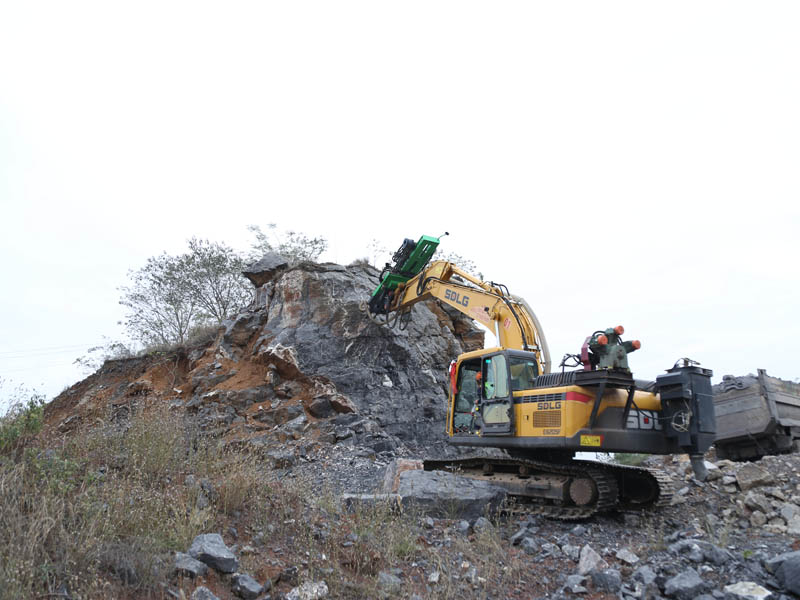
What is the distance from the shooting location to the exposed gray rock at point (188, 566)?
428 cm

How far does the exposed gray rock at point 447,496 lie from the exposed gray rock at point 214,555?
Result: 2.98m

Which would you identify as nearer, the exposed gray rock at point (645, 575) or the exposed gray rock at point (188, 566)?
the exposed gray rock at point (188, 566)

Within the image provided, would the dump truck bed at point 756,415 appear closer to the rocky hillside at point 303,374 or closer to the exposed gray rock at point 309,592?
the rocky hillside at point 303,374

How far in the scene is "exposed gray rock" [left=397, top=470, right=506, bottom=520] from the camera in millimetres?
7199

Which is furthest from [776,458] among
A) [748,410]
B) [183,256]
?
[183,256]

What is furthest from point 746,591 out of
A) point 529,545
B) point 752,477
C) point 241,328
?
point 241,328

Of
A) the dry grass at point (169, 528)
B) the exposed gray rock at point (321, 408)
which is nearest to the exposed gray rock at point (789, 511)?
the dry grass at point (169, 528)

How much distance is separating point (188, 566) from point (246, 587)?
48cm

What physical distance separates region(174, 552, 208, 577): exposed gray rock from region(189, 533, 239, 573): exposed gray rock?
6cm

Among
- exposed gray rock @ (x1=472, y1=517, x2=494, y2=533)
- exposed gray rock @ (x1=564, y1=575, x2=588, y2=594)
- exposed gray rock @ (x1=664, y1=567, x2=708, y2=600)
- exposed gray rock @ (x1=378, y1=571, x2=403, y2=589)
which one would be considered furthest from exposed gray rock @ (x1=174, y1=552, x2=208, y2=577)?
exposed gray rock @ (x1=664, y1=567, x2=708, y2=600)

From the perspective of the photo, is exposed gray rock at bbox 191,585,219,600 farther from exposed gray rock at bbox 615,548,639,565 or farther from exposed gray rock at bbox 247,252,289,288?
exposed gray rock at bbox 247,252,289,288

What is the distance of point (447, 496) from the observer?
7.29 meters

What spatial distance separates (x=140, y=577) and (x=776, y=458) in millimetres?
8941

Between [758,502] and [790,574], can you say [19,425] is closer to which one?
[790,574]
